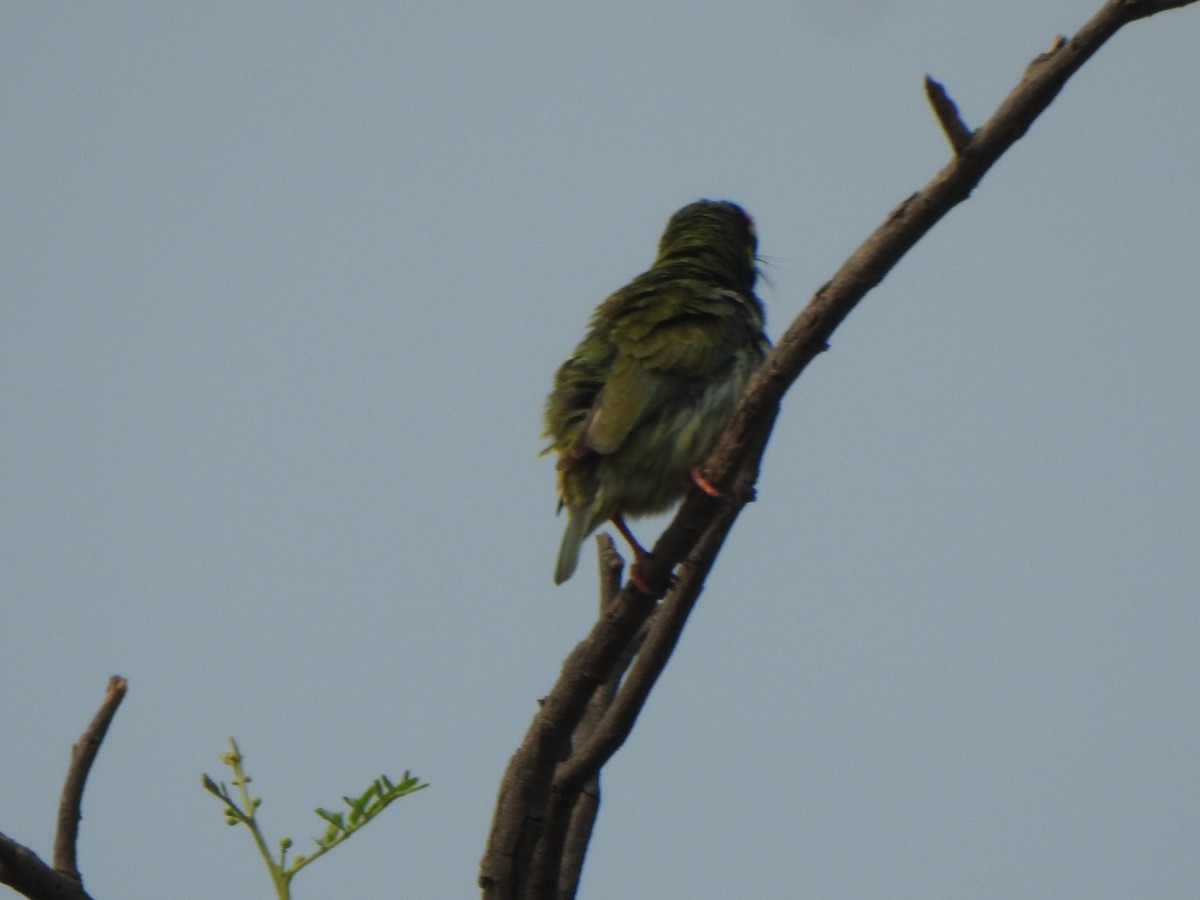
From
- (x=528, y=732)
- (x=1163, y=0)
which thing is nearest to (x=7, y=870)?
(x=528, y=732)

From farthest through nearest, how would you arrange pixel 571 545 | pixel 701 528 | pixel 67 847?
pixel 571 545, pixel 701 528, pixel 67 847

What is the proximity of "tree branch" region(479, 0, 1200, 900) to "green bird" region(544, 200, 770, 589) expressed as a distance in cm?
84

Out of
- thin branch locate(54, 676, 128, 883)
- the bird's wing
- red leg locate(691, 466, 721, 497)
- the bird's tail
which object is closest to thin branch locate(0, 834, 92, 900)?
thin branch locate(54, 676, 128, 883)

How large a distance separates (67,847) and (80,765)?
0.64ft

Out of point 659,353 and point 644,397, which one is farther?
point 659,353

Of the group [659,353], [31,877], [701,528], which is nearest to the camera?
[31,877]

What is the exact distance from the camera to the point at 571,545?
505 cm

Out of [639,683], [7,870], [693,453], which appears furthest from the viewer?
[693,453]

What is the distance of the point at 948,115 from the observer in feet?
11.2

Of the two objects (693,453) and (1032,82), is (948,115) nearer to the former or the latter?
(1032,82)

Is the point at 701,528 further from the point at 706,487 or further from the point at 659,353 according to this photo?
the point at 659,353

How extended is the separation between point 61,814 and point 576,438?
2.15m

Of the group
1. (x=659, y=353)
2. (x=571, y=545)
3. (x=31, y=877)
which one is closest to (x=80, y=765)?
(x=31, y=877)

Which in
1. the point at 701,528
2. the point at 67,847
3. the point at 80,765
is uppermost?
the point at 701,528
